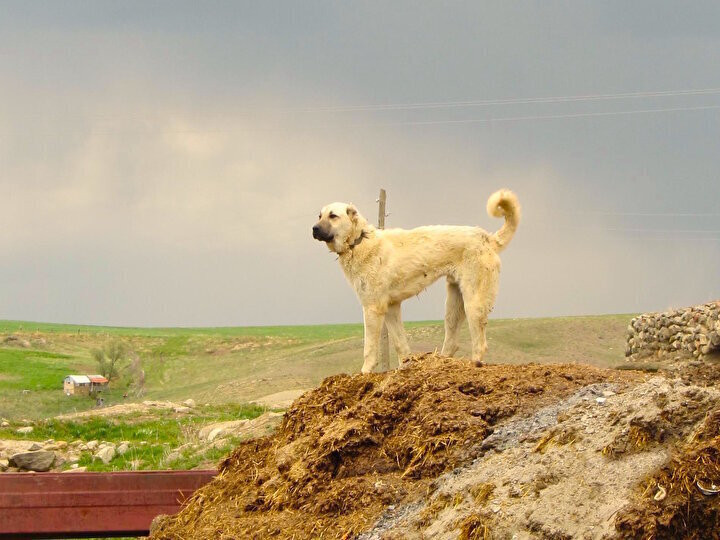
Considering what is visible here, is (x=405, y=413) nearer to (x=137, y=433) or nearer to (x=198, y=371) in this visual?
(x=137, y=433)

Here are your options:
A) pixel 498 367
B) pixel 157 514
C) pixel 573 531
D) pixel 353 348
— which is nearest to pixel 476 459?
pixel 573 531

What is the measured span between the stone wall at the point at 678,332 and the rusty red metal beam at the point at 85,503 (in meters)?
18.0

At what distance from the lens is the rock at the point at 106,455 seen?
17.4 m

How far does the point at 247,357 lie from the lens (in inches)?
2194

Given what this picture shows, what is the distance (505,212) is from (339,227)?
80.7 inches

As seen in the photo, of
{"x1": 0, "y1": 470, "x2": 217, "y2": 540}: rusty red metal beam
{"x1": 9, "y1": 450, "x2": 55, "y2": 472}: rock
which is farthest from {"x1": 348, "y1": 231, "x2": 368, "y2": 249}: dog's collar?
{"x1": 9, "y1": 450, "x2": 55, "y2": 472}: rock

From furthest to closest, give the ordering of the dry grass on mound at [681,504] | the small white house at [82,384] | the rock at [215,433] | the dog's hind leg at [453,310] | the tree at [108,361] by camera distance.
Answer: the tree at [108,361] < the small white house at [82,384] < the rock at [215,433] < the dog's hind leg at [453,310] < the dry grass on mound at [681,504]

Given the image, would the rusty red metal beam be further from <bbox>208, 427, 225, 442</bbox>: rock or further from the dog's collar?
<bbox>208, 427, 225, 442</bbox>: rock

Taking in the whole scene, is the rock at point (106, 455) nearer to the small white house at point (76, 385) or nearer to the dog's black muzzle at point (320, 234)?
the dog's black muzzle at point (320, 234)

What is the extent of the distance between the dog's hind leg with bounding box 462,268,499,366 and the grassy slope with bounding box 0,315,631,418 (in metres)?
19.3

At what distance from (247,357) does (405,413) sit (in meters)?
49.1

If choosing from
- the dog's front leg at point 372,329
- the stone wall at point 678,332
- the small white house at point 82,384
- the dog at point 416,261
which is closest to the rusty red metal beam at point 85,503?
the dog's front leg at point 372,329

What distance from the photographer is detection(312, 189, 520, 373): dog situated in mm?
12047

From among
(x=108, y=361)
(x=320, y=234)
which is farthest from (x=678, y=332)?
(x=108, y=361)
